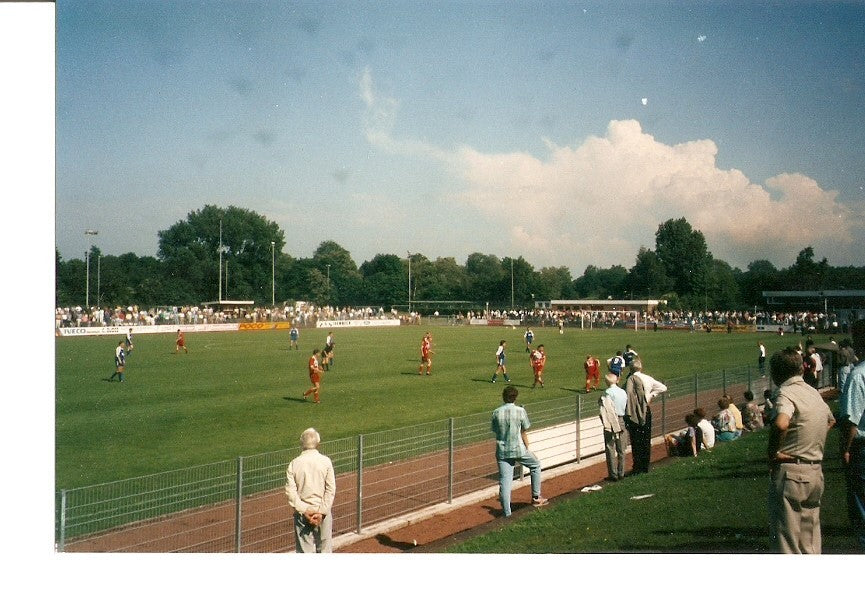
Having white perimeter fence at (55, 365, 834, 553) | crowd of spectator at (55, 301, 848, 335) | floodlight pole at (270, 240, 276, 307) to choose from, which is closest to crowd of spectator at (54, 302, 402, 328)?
crowd of spectator at (55, 301, 848, 335)

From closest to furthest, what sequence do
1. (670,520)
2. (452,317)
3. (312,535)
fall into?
1. (312,535)
2. (670,520)
3. (452,317)

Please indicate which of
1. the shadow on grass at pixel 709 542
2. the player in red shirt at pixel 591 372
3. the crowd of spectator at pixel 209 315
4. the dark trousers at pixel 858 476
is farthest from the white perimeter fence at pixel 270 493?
the crowd of spectator at pixel 209 315

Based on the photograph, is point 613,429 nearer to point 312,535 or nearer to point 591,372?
point 312,535

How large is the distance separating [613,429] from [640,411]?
50cm

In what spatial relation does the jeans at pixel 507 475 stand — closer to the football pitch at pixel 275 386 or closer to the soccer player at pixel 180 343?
the football pitch at pixel 275 386

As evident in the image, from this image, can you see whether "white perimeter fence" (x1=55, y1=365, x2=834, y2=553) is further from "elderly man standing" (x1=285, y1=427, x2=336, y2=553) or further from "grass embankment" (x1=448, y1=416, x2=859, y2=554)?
"grass embankment" (x1=448, y1=416, x2=859, y2=554)

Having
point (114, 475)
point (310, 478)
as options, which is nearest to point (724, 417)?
point (310, 478)

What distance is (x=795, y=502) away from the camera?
16.8ft

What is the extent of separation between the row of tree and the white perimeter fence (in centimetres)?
844

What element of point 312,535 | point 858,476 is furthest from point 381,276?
point 858,476

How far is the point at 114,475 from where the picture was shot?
1040 cm

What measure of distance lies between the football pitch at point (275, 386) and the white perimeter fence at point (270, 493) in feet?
3.42

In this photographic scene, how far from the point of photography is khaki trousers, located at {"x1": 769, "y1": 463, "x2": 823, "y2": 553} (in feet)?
16.6

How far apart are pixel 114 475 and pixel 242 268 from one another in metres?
26.0
